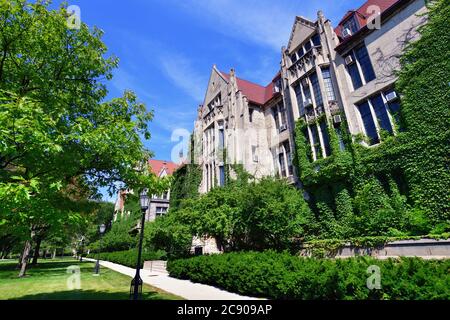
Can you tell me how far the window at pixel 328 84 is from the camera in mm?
19652

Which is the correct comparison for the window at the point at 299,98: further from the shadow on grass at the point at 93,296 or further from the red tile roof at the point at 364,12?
the shadow on grass at the point at 93,296

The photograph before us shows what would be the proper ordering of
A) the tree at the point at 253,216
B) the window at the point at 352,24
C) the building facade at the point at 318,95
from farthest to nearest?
the window at the point at 352,24, the building facade at the point at 318,95, the tree at the point at 253,216

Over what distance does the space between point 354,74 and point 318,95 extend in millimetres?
2963

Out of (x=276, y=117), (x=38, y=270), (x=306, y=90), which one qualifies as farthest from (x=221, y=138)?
(x=38, y=270)

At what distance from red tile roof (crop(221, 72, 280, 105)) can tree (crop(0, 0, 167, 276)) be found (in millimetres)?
20002

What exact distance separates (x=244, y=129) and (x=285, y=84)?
6.02m

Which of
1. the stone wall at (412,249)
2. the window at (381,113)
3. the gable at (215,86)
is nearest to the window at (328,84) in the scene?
the window at (381,113)

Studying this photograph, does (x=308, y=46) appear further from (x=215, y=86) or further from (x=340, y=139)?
(x=215, y=86)

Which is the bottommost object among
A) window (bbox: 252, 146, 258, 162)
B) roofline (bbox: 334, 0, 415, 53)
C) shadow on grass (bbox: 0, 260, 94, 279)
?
shadow on grass (bbox: 0, 260, 94, 279)

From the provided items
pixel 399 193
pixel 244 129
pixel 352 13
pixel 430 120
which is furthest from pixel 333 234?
pixel 352 13

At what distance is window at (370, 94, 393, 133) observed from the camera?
1589 cm

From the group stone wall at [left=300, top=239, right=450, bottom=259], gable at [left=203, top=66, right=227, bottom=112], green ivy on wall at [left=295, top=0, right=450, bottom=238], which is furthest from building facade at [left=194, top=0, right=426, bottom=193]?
stone wall at [left=300, top=239, right=450, bottom=259]

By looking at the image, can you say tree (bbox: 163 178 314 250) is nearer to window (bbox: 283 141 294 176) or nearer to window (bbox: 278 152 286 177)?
window (bbox: 283 141 294 176)

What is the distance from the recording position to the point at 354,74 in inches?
737
